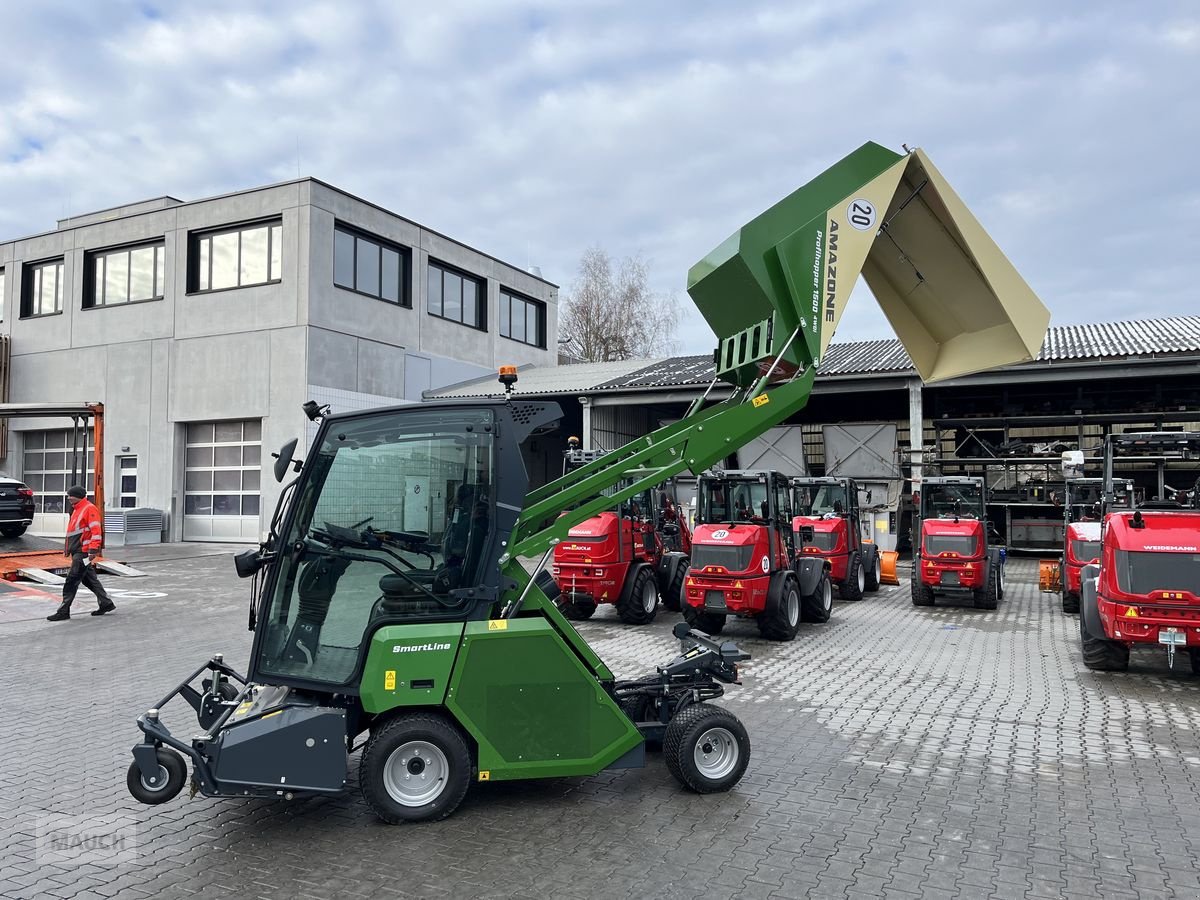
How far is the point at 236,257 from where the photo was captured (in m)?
22.5

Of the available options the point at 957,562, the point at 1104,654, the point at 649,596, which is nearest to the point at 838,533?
the point at 957,562

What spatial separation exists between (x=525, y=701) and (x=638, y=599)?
23.1 ft

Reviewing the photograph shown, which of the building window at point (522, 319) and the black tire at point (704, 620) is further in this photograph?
the building window at point (522, 319)

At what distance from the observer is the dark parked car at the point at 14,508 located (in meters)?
17.0

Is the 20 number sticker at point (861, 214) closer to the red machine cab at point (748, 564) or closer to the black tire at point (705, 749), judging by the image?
the black tire at point (705, 749)

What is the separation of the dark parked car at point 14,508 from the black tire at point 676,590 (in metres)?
13.3

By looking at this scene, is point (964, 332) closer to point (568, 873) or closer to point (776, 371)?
point (776, 371)

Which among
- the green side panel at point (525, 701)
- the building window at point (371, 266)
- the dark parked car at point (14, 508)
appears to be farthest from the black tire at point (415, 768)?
the building window at point (371, 266)

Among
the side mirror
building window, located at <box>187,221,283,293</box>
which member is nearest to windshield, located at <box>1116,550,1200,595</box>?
the side mirror

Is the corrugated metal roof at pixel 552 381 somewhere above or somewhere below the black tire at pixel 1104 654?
above

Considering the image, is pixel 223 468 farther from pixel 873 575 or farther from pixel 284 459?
pixel 284 459

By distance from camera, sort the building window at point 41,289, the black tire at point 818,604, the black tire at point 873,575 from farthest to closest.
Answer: the building window at point 41,289 < the black tire at point 873,575 < the black tire at point 818,604

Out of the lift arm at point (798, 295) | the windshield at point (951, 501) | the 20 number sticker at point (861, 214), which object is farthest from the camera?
the windshield at point (951, 501)

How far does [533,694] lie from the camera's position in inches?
177
